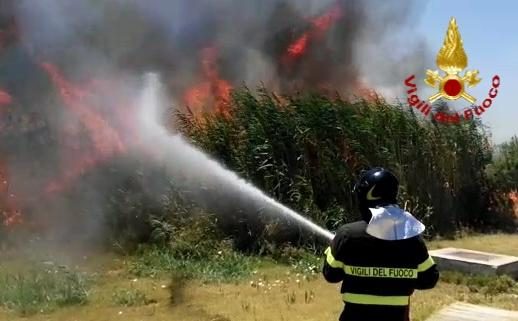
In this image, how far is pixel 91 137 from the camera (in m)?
10.9

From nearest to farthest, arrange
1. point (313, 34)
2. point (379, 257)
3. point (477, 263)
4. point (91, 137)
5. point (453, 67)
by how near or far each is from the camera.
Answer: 1. point (379, 257)
2. point (477, 263)
3. point (91, 137)
4. point (453, 67)
5. point (313, 34)

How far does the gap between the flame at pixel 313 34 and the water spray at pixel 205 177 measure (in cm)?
865

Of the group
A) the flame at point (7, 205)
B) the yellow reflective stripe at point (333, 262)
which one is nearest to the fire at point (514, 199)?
the flame at point (7, 205)

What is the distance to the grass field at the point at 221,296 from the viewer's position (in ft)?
20.9

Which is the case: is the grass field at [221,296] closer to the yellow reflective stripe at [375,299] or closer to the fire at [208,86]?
the yellow reflective stripe at [375,299]

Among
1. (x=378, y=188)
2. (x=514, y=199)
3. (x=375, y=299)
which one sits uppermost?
(x=514, y=199)

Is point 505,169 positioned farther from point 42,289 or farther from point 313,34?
point 42,289

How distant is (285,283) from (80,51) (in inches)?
329

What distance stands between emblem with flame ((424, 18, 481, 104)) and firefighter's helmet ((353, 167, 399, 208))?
12193 mm

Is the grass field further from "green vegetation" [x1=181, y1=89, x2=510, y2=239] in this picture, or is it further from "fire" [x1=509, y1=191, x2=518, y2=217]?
"fire" [x1=509, y1=191, x2=518, y2=217]

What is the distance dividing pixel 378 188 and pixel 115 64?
40.6 ft

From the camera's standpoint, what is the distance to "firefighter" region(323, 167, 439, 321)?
9.78ft

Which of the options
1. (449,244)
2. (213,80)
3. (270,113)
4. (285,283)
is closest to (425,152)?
(449,244)

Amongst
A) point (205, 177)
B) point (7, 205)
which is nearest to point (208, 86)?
point (205, 177)
